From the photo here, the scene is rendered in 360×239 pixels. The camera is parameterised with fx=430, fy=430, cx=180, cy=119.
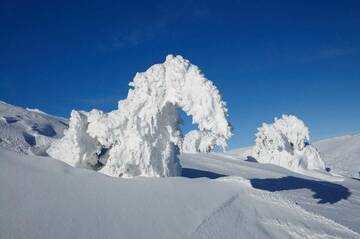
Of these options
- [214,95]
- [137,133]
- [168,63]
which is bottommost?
[137,133]

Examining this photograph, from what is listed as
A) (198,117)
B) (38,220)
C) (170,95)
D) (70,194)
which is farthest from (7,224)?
(170,95)

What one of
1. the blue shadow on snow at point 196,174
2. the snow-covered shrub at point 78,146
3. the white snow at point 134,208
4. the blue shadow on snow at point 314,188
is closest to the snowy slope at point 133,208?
the white snow at point 134,208

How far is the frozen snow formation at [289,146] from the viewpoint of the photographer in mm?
40969

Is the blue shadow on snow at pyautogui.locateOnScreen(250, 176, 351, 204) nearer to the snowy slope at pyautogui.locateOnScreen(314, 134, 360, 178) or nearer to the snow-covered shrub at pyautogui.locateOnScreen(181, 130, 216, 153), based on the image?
the snow-covered shrub at pyautogui.locateOnScreen(181, 130, 216, 153)

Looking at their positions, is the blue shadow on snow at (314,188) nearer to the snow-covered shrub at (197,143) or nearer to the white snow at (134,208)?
the white snow at (134,208)

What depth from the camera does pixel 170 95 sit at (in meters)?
16.0

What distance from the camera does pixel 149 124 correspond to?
16.4m

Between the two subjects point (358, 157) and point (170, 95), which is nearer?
point (170, 95)

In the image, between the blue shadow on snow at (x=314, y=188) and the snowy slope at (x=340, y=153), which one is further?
the snowy slope at (x=340, y=153)

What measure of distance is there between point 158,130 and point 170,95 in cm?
160

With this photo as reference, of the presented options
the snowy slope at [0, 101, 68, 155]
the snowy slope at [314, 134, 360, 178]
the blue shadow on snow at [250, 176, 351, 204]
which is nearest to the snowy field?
the blue shadow on snow at [250, 176, 351, 204]

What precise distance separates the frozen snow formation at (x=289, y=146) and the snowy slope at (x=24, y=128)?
67.9ft

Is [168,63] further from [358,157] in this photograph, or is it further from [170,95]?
[358,157]

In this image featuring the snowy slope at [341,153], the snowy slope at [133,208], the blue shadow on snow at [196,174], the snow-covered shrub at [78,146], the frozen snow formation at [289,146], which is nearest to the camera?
the snowy slope at [133,208]
